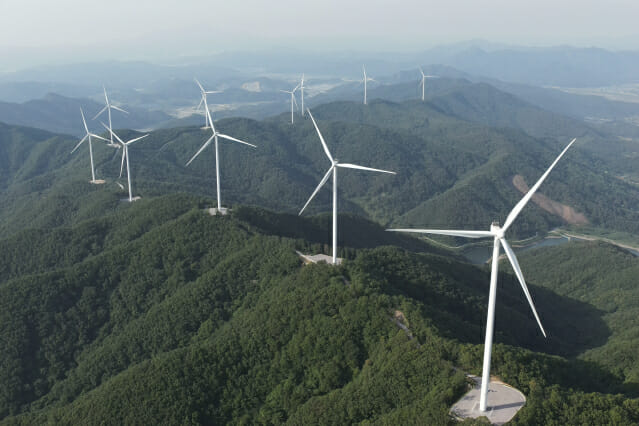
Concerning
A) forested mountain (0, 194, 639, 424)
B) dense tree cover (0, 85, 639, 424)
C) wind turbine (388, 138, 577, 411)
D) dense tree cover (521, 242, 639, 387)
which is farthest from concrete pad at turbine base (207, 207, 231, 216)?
dense tree cover (521, 242, 639, 387)

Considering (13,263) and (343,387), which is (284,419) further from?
(13,263)

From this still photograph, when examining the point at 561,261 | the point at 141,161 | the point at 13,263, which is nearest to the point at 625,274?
the point at 561,261

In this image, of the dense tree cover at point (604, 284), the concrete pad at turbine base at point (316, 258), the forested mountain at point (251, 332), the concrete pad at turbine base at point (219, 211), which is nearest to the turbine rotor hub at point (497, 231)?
the forested mountain at point (251, 332)

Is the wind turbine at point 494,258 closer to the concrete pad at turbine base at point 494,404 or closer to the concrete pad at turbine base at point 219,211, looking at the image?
the concrete pad at turbine base at point 494,404

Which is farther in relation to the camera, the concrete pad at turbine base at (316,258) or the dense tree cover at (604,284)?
the concrete pad at turbine base at (316,258)

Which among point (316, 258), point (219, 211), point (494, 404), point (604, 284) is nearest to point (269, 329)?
point (316, 258)

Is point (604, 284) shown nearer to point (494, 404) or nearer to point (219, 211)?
point (219, 211)
